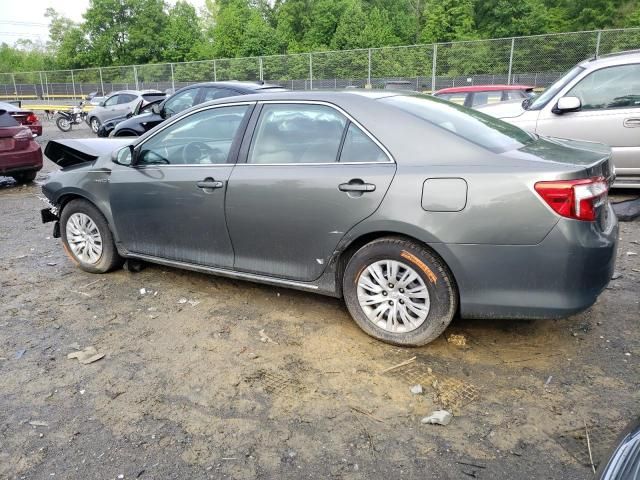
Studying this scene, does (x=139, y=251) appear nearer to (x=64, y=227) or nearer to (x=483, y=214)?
Answer: (x=64, y=227)

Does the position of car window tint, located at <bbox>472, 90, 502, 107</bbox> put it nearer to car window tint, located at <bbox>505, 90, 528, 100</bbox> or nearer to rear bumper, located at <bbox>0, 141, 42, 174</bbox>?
car window tint, located at <bbox>505, 90, 528, 100</bbox>

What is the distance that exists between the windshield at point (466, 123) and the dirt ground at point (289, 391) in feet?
4.29

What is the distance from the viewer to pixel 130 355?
3547mm

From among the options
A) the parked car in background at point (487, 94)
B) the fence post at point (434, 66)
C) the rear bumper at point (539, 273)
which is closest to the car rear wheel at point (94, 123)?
the fence post at point (434, 66)

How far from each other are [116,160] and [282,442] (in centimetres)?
306

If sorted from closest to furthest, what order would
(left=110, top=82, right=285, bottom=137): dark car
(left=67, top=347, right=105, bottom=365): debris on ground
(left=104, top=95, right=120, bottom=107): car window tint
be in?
(left=67, top=347, right=105, bottom=365): debris on ground < (left=110, top=82, right=285, bottom=137): dark car < (left=104, top=95, right=120, bottom=107): car window tint

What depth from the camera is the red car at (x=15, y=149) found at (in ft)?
29.9

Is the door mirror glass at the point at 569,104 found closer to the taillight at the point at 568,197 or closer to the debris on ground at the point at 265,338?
the taillight at the point at 568,197

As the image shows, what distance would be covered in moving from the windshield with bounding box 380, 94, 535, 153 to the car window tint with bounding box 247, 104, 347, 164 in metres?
0.42

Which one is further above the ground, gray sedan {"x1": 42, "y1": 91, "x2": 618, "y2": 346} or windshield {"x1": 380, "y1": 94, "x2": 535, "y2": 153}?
windshield {"x1": 380, "y1": 94, "x2": 535, "y2": 153}

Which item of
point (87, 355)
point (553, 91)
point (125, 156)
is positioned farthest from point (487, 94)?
point (87, 355)

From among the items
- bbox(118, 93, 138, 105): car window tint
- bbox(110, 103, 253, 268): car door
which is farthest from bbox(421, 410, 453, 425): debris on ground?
bbox(118, 93, 138, 105): car window tint

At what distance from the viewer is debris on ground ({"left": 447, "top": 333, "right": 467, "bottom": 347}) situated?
3529mm

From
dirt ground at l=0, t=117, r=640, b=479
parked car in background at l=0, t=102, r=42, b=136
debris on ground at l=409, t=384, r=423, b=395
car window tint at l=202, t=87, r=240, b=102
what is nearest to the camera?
dirt ground at l=0, t=117, r=640, b=479
